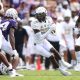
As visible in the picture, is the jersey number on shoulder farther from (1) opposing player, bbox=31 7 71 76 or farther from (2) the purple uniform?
(1) opposing player, bbox=31 7 71 76

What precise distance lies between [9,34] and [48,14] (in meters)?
5.30

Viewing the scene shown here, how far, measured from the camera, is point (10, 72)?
1096 cm

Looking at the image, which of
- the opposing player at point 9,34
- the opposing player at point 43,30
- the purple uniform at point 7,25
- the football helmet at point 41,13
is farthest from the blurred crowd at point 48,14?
the purple uniform at point 7,25

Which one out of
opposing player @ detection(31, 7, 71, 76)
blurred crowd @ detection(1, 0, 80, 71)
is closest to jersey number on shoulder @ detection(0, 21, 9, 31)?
opposing player @ detection(31, 7, 71, 76)

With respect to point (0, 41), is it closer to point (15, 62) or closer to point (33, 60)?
point (15, 62)

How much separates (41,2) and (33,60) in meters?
3.08

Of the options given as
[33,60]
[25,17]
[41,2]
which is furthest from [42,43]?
[41,2]

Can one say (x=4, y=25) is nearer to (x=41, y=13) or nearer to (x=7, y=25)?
(x=7, y=25)

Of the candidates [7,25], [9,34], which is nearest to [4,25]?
[7,25]

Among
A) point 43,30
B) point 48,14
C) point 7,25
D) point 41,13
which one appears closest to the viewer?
point 7,25

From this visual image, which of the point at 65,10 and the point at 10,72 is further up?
the point at 65,10

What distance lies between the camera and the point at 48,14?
54.3 ft

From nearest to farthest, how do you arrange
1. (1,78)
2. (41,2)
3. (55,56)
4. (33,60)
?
1. (1,78)
2. (55,56)
3. (33,60)
4. (41,2)

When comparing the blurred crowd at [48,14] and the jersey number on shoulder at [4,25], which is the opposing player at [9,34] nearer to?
the jersey number on shoulder at [4,25]
